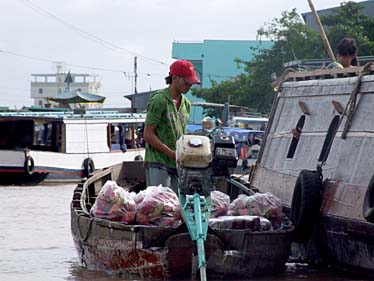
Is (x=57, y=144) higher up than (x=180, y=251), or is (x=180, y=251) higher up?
(x=180, y=251)

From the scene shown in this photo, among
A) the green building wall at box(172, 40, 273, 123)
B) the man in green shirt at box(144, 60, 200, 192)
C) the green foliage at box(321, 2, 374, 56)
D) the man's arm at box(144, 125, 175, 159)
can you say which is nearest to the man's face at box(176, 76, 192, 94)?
the man in green shirt at box(144, 60, 200, 192)

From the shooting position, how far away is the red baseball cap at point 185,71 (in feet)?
29.4

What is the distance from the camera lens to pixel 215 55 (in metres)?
62.8

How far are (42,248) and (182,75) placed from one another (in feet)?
14.0

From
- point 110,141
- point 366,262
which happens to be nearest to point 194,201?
point 366,262

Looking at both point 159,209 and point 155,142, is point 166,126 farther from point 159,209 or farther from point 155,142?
point 159,209

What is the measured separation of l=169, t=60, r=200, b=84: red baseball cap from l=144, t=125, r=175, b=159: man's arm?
56 centimetres

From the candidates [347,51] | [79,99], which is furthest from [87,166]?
[347,51]

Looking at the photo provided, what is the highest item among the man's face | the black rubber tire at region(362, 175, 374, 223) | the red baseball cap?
the red baseball cap

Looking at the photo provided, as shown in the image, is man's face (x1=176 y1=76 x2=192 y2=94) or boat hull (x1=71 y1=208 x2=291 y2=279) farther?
man's face (x1=176 y1=76 x2=192 y2=94)

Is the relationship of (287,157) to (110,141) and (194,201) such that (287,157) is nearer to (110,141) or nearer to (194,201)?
(194,201)

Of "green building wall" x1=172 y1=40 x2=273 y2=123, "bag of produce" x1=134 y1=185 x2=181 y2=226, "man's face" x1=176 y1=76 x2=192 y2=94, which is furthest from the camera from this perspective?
"green building wall" x1=172 y1=40 x2=273 y2=123

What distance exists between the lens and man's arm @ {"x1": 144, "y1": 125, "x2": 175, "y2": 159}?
914 centimetres

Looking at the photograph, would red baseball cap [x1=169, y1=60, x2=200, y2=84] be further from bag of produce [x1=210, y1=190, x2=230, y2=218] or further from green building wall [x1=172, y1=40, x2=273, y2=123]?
green building wall [x1=172, y1=40, x2=273, y2=123]
